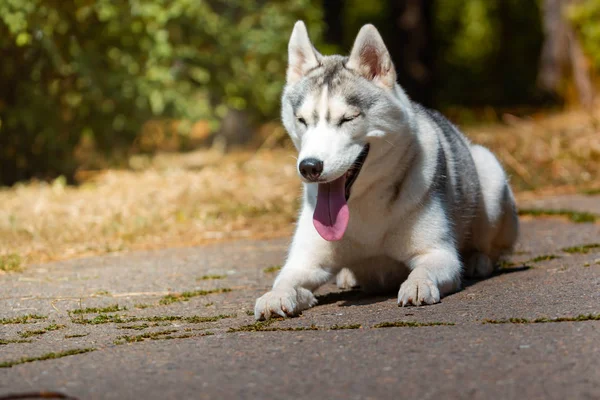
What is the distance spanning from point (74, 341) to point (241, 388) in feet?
3.88

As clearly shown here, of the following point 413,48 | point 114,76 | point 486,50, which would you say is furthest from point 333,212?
point 486,50

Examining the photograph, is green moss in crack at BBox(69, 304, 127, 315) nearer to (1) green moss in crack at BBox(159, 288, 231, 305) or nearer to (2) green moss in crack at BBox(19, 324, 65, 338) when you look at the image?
(1) green moss in crack at BBox(159, 288, 231, 305)

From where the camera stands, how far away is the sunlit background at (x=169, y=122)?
26.7ft

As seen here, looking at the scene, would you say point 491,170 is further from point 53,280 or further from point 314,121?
point 53,280

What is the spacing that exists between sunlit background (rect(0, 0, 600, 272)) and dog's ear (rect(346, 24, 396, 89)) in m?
2.81

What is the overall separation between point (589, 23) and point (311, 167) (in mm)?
10761

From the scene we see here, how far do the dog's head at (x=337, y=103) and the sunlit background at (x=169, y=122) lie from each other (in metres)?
2.54

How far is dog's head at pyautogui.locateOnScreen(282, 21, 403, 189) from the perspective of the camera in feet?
14.5

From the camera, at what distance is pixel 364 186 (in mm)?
4742

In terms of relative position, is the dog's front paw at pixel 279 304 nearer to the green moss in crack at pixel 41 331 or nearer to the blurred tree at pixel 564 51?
the green moss in crack at pixel 41 331

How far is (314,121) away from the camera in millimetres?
4586

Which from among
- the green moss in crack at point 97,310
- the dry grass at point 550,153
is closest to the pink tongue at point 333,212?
the green moss in crack at point 97,310

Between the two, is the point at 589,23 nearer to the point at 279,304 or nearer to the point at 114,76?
the point at 114,76

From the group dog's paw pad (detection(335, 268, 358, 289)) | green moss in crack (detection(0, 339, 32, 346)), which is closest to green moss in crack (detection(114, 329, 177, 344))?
green moss in crack (detection(0, 339, 32, 346))
